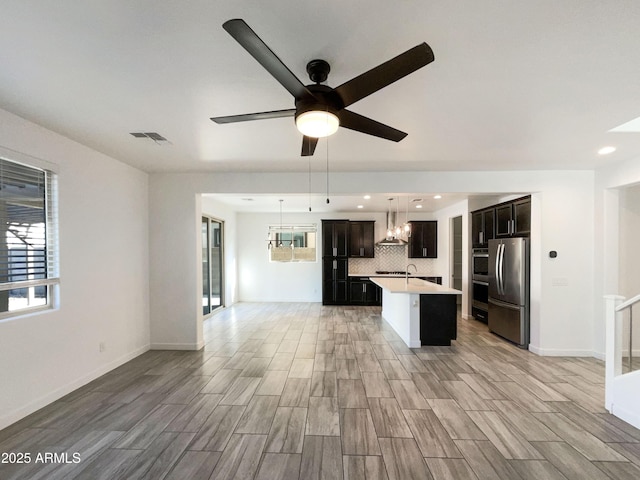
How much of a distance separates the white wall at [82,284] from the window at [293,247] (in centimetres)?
433

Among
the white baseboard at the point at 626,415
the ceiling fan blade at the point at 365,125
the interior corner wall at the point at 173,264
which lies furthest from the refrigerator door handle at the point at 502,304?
the interior corner wall at the point at 173,264

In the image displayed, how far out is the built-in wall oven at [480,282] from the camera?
18.5 feet

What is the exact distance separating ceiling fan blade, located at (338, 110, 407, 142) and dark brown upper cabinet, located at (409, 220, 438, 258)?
6.50 meters

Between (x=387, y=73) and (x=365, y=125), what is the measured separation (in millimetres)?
448

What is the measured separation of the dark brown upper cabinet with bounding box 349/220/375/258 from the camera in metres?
8.12

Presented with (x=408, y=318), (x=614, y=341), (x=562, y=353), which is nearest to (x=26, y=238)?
(x=408, y=318)

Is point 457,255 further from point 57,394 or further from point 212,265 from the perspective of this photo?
point 57,394

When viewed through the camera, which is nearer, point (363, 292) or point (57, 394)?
point (57, 394)

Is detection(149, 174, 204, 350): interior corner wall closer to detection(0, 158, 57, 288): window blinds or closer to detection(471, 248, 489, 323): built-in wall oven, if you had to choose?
detection(0, 158, 57, 288): window blinds

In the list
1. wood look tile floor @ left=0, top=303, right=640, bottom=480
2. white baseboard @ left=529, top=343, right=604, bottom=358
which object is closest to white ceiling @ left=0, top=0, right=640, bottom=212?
wood look tile floor @ left=0, top=303, right=640, bottom=480

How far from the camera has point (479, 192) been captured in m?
4.35

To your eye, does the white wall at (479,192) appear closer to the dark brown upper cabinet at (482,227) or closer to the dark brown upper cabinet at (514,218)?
the dark brown upper cabinet at (514,218)

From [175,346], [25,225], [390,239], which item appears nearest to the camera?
[25,225]

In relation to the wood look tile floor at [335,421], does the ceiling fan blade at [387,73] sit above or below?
above
